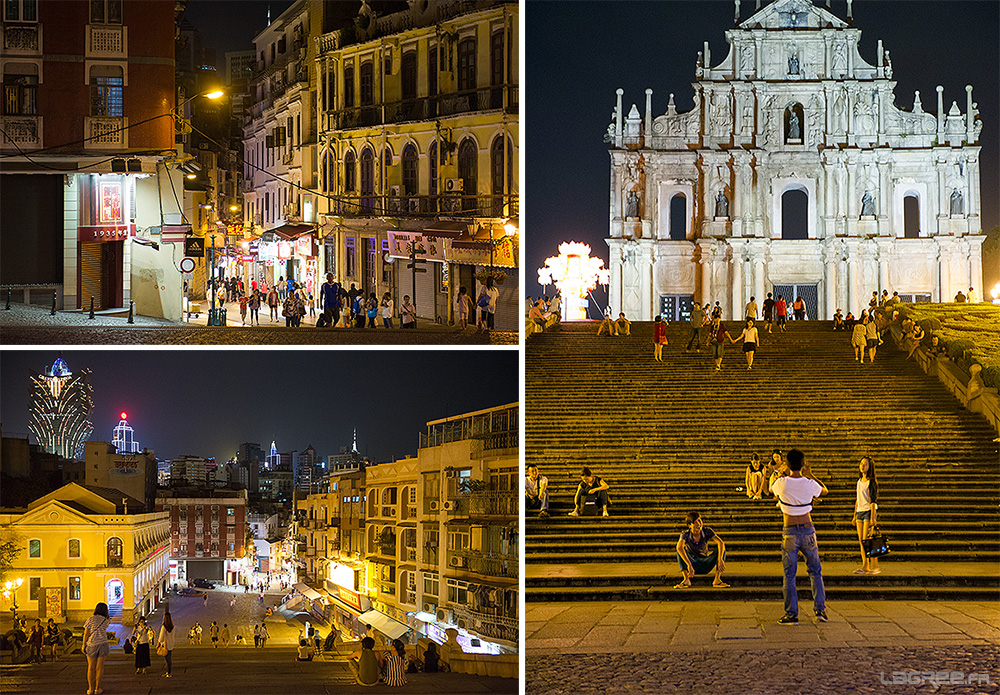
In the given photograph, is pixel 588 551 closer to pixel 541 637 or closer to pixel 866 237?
pixel 541 637

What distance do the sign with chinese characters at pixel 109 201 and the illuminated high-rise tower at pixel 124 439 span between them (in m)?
1.47

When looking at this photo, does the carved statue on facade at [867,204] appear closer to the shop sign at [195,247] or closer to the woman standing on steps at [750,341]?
the woman standing on steps at [750,341]

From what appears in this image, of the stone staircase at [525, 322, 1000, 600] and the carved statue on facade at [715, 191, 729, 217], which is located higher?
the carved statue on facade at [715, 191, 729, 217]

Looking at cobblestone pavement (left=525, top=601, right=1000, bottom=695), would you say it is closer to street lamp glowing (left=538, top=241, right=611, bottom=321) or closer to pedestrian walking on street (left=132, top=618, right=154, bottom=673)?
pedestrian walking on street (left=132, top=618, right=154, bottom=673)

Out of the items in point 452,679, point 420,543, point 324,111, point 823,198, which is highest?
point 823,198

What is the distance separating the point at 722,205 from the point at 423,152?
32738 millimetres

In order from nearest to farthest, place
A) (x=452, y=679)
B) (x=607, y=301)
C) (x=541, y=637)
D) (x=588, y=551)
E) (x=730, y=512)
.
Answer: (x=452, y=679), (x=541, y=637), (x=588, y=551), (x=730, y=512), (x=607, y=301)

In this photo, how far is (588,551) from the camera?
40.9 feet

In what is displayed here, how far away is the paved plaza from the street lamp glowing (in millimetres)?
24037

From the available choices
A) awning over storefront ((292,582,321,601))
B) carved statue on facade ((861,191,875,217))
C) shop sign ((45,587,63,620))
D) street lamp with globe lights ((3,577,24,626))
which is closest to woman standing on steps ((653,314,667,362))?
awning over storefront ((292,582,321,601))

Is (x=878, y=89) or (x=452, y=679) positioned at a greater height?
A: (x=878, y=89)

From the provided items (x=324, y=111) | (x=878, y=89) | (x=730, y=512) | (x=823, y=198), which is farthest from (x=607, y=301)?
(x=324, y=111)

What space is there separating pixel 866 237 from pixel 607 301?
8980 millimetres

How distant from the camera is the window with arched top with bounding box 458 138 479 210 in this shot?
31.2 ft
